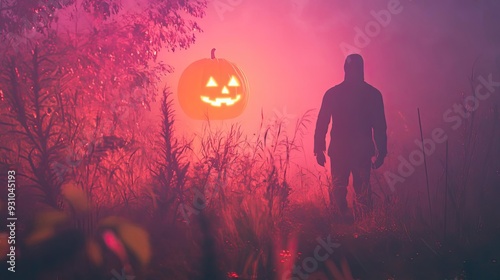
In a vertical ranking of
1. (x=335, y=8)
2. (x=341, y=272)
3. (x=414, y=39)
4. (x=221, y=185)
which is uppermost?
(x=335, y=8)

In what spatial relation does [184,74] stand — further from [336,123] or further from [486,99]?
[486,99]

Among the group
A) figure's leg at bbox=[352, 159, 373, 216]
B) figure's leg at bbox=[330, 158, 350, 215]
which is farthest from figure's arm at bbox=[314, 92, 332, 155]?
figure's leg at bbox=[352, 159, 373, 216]

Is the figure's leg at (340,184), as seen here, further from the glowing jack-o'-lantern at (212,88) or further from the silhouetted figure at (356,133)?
the glowing jack-o'-lantern at (212,88)

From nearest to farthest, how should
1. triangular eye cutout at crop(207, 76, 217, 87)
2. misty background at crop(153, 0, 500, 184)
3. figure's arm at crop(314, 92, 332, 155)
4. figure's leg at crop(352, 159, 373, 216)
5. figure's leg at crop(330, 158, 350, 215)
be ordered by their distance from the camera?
figure's leg at crop(352, 159, 373, 216)
figure's leg at crop(330, 158, 350, 215)
figure's arm at crop(314, 92, 332, 155)
triangular eye cutout at crop(207, 76, 217, 87)
misty background at crop(153, 0, 500, 184)

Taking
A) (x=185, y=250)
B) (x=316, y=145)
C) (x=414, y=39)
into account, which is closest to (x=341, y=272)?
(x=185, y=250)

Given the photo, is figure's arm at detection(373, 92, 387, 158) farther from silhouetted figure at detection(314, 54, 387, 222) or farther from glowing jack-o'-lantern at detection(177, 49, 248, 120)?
glowing jack-o'-lantern at detection(177, 49, 248, 120)

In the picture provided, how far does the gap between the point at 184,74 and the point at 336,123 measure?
143 inches

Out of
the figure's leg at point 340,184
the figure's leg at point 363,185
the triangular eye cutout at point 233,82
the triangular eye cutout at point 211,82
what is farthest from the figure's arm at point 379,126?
the triangular eye cutout at point 211,82

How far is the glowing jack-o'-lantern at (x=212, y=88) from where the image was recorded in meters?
8.65

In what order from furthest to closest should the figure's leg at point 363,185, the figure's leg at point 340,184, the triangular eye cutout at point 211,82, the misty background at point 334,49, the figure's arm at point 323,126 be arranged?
the misty background at point 334,49 < the triangular eye cutout at point 211,82 < the figure's arm at point 323,126 < the figure's leg at point 340,184 < the figure's leg at point 363,185

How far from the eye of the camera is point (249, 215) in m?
4.99

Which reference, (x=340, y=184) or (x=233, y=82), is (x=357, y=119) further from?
(x=233, y=82)

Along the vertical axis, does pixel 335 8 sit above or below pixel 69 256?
above

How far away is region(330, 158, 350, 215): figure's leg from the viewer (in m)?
5.92
